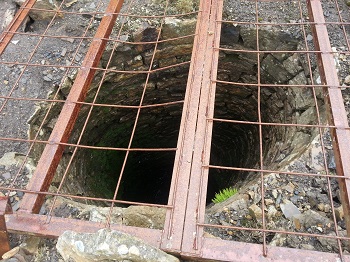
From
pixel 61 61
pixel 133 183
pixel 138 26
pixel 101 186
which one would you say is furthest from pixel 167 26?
pixel 133 183

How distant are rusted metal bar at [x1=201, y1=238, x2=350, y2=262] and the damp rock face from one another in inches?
39.4

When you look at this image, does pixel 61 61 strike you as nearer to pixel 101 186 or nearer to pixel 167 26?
pixel 167 26

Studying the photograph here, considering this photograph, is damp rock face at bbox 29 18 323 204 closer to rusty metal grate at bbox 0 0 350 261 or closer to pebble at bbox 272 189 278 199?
pebble at bbox 272 189 278 199

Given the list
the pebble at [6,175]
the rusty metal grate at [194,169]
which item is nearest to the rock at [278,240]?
the rusty metal grate at [194,169]

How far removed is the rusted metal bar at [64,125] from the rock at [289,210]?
4.67 ft

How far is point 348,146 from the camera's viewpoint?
1.85m

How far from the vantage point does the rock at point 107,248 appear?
1.30 metres

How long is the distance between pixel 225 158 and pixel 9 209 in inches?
141

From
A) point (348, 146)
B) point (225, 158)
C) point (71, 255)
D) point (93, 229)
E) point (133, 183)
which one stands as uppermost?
point (225, 158)

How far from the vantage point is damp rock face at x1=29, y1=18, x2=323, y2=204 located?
2895 mm

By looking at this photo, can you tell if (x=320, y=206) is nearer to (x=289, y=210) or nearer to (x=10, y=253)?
(x=289, y=210)

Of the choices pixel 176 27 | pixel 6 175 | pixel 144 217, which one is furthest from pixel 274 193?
pixel 176 27

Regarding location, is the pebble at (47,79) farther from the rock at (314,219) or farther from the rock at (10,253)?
the rock at (314,219)

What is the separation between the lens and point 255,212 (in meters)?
2.06
